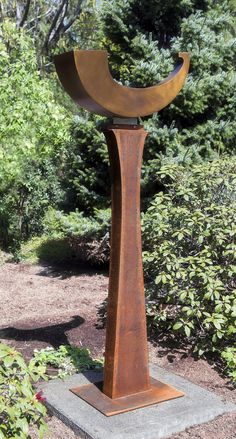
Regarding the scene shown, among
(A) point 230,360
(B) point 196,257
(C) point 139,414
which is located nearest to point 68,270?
(B) point 196,257

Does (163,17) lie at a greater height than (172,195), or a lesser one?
greater

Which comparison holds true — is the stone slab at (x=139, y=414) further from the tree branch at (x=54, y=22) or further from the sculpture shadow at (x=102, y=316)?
the tree branch at (x=54, y=22)

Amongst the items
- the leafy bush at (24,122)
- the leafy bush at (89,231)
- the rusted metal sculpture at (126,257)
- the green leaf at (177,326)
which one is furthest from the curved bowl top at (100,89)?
the leafy bush at (24,122)

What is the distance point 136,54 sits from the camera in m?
7.74

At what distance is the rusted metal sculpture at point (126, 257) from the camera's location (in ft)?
11.5

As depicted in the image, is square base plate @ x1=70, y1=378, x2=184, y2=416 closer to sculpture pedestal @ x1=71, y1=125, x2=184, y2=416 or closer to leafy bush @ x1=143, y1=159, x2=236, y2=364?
sculpture pedestal @ x1=71, y1=125, x2=184, y2=416

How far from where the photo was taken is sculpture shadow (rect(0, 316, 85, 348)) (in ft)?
16.6

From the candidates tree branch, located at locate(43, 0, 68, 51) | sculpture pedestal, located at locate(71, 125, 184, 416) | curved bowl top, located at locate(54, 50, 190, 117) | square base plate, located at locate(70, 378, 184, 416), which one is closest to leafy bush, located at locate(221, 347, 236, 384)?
square base plate, located at locate(70, 378, 184, 416)

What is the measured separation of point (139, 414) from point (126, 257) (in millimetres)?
987

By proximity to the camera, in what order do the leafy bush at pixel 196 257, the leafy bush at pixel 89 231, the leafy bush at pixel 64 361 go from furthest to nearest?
the leafy bush at pixel 89 231
the leafy bush at pixel 196 257
the leafy bush at pixel 64 361

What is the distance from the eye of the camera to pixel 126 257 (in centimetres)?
362

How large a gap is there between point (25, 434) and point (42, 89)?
6.30 meters

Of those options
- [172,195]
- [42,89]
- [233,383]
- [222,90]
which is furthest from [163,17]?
A: [233,383]

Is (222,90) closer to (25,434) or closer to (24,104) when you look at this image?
(24,104)
